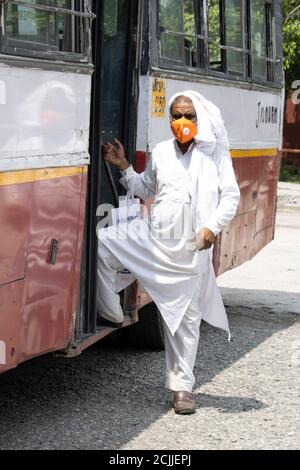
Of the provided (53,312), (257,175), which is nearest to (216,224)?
(53,312)

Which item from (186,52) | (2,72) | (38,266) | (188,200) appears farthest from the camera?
(186,52)

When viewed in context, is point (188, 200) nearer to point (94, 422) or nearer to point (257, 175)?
point (94, 422)

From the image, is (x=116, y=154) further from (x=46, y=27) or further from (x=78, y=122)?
(x=46, y=27)

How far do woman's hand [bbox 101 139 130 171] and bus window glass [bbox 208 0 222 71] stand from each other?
65.1 inches

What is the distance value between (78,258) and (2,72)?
4.41 ft

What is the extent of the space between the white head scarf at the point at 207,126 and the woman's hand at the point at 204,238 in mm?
469

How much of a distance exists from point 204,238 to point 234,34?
2899mm

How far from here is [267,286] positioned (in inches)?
436

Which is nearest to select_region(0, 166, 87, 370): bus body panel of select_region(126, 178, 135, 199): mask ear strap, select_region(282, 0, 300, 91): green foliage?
select_region(126, 178, 135, 199): mask ear strap

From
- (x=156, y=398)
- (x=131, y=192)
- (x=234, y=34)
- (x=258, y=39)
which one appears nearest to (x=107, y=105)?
(x=131, y=192)

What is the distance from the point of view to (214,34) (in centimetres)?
807

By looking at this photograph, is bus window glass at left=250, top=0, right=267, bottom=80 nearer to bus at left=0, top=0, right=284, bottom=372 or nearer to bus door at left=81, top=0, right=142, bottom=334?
bus at left=0, top=0, right=284, bottom=372

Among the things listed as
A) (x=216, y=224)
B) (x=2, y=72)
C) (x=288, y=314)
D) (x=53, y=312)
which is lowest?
(x=288, y=314)

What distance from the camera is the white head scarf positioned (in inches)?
Result: 250
